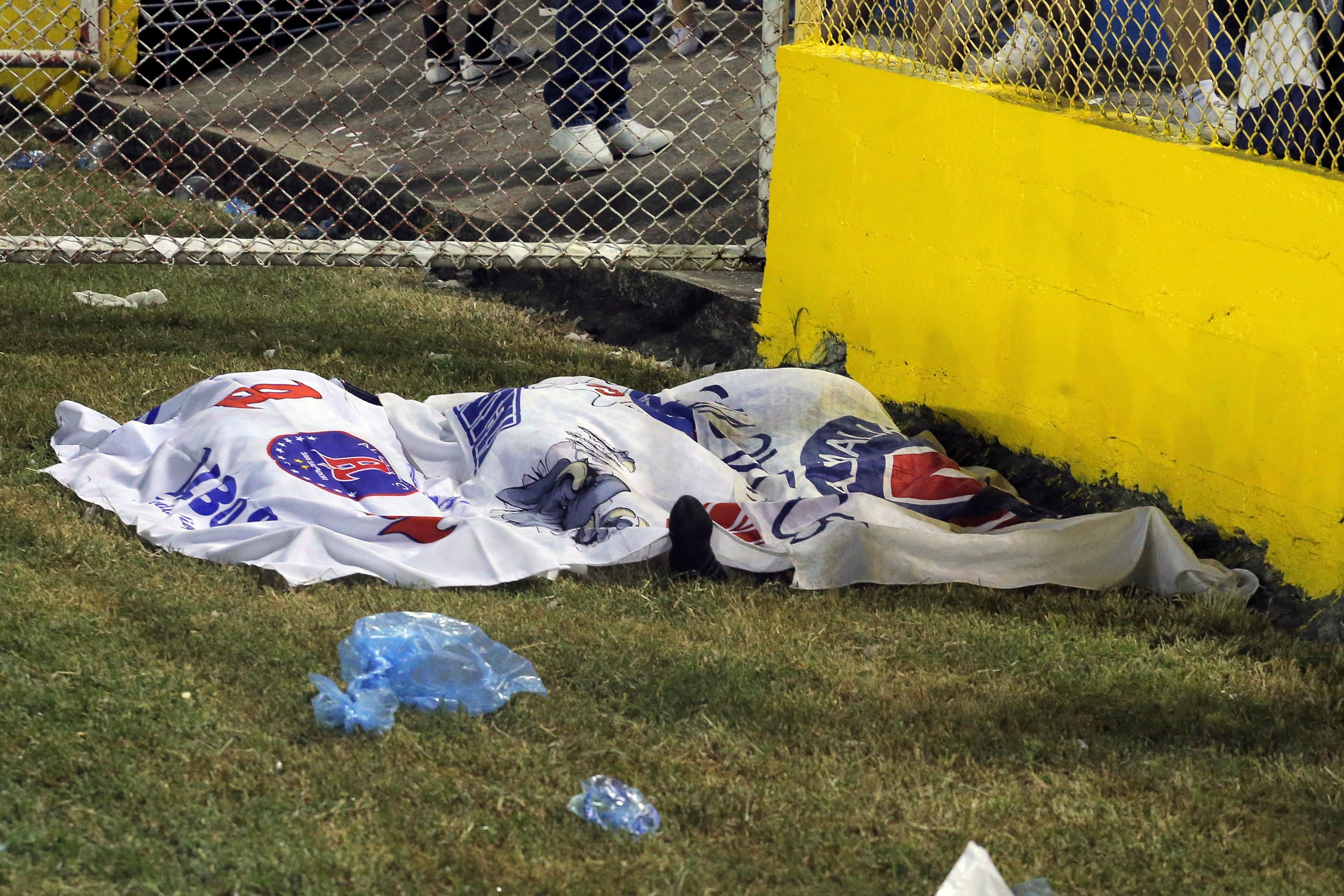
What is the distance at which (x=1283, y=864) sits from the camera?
6.94ft

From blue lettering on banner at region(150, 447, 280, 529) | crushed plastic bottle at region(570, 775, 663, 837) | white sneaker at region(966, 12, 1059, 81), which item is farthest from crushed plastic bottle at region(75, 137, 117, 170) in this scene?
crushed plastic bottle at region(570, 775, 663, 837)

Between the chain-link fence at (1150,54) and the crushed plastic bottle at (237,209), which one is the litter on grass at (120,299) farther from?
the chain-link fence at (1150,54)

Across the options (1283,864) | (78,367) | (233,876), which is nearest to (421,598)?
(233,876)

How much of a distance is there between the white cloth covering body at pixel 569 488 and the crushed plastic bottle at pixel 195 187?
395 centimetres

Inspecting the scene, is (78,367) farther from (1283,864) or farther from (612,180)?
(1283,864)

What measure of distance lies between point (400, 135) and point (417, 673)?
5694mm

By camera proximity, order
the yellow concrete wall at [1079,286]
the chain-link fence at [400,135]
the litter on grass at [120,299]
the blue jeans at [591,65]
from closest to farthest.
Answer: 1. the yellow concrete wall at [1079,286]
2. the chain-link fence at [400,135]
3. the litter on grass at [120,299]
4. the blue jeans at [591,65]

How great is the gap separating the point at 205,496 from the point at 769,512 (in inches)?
54.0

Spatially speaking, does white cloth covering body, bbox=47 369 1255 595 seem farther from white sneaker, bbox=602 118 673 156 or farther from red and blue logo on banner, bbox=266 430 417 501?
white sneaker, bbox=602 118 673 156

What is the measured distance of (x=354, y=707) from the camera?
239 centimetres

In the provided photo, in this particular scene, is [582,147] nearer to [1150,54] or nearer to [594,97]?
[594,97]

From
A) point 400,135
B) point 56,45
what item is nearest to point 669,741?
point 400,135

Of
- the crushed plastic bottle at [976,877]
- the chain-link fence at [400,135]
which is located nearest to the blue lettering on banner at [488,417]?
the chain-link fence at [400,135]

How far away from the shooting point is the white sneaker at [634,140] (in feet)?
19.8
